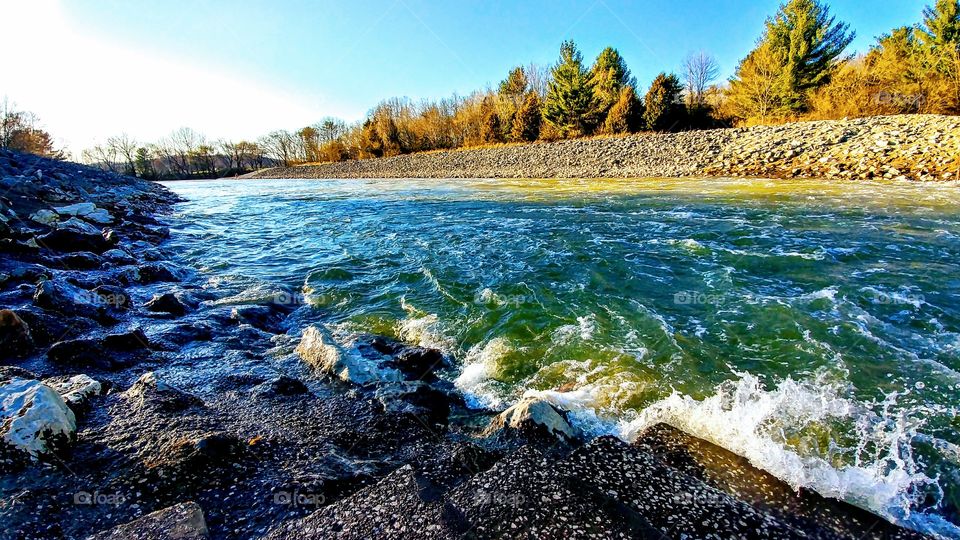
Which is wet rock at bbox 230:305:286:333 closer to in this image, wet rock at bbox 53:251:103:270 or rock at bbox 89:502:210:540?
rock at bbox 89:502:210:540

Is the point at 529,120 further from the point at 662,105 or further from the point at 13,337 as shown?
the point at 13,337

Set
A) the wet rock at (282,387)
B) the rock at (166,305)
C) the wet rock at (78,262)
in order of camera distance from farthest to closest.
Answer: the wet rock at (78,262) < the rock at (166,305) < the wet rock at (282,387)

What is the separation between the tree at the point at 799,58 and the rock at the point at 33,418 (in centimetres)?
3690

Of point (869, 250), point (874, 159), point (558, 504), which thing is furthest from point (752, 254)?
point (874, 159)

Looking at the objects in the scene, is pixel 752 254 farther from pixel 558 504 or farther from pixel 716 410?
pixel 558 504

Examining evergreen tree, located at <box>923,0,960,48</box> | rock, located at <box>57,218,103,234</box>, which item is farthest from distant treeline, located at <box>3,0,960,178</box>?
rock, located at <box>57,218,103,234</box>

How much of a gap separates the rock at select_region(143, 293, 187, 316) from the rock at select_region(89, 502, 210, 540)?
14.9 ft

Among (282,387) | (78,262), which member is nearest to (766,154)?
(282,387)

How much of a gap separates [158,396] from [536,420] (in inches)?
123

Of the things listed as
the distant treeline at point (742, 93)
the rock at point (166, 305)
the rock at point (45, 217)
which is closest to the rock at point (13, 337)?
the rock at point (166, 305)

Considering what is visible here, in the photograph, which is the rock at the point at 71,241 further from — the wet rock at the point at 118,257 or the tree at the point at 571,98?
the tree at the point at 571,98

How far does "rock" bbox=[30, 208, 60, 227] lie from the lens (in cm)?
920

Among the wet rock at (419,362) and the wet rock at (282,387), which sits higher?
the wet rock at (282,387)

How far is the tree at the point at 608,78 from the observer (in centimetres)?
3662
